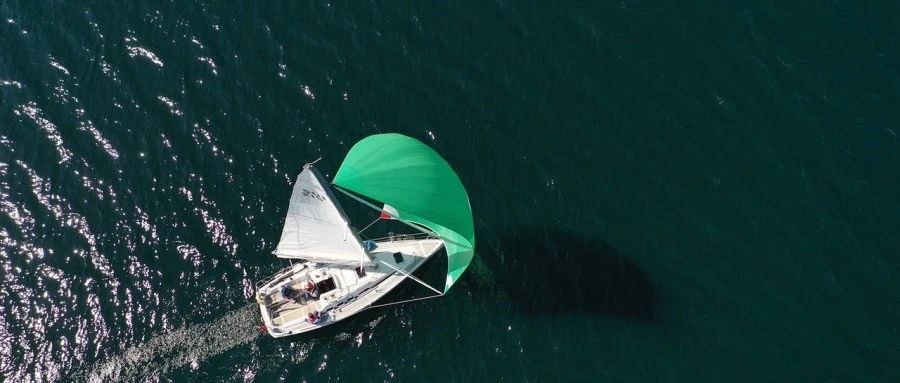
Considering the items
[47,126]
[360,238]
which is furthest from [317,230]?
[47,126]

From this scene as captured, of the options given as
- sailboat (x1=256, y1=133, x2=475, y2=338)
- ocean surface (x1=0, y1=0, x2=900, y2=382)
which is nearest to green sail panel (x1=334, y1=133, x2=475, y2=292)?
sailboat (x1=256, y1=133, x2=475, y2=338)

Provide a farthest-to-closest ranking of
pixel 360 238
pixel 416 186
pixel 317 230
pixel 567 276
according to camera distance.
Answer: pixel 567 276 → pixel 360 238 → pixel 317 230 → pixel 416 186

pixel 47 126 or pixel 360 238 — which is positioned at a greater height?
pixel 47 126

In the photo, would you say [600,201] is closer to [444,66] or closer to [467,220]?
[467,220]

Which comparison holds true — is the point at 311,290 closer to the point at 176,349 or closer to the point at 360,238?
the point at 360,238

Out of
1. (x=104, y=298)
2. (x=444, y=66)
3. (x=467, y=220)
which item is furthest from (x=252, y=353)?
(x=444, y=66)

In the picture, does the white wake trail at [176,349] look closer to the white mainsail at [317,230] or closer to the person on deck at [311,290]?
the person on deck at [311,290]
